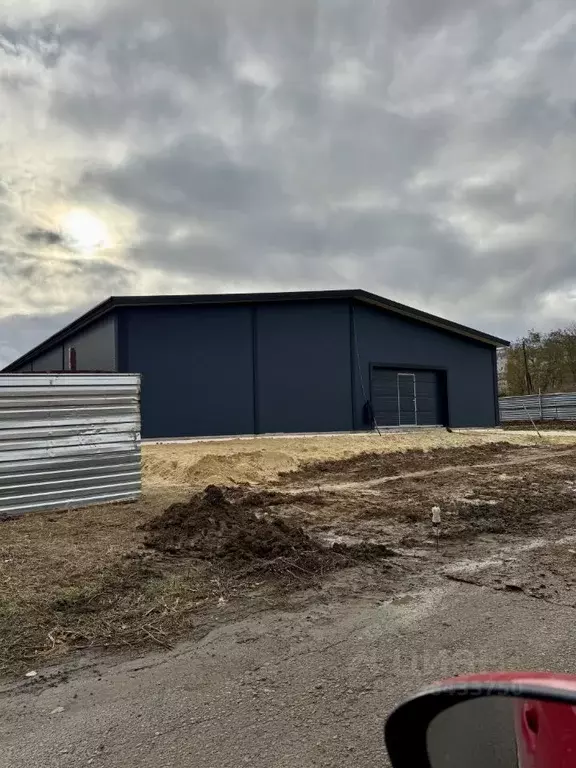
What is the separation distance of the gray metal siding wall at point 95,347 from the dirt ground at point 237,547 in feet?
23.5

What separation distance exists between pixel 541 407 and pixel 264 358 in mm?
26781

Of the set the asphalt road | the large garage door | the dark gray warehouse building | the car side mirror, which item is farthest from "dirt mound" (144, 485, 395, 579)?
the large garage door

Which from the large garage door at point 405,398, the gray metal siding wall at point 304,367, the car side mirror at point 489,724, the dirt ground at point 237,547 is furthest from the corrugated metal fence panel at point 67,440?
the large garage door at point 405,398

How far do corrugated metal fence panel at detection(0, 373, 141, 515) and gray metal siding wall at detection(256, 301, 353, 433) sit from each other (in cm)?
957

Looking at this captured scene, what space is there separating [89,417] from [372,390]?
13843mm

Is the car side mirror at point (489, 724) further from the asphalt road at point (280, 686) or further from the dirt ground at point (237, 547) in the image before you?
the dirt ground at point (237, 547)

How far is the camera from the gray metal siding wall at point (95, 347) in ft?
59.6

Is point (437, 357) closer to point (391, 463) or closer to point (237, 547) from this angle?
point (391, 463)

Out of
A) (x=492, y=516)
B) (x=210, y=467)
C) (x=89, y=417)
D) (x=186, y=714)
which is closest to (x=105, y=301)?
(x=210, y=467)

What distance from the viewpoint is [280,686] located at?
10.9 feet

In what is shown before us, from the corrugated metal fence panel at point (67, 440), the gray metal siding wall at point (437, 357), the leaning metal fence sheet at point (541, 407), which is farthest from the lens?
the leaning metal fence sheet at point (541, 407)

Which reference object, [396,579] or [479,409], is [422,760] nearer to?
[396,579]

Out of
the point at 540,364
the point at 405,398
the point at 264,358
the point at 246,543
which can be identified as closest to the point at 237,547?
the point at 246,543

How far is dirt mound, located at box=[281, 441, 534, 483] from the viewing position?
12.8 metres
